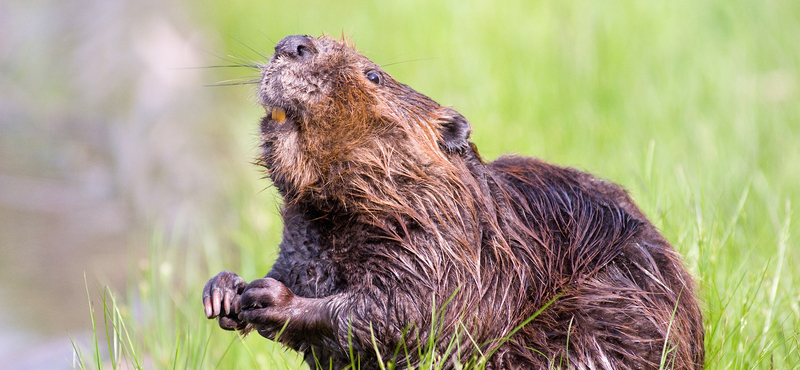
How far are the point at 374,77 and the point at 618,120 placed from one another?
10.1 ft

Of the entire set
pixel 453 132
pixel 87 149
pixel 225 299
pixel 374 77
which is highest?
pixel 87 149

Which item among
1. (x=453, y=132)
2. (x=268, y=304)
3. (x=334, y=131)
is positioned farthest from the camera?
(x=453, y=132)

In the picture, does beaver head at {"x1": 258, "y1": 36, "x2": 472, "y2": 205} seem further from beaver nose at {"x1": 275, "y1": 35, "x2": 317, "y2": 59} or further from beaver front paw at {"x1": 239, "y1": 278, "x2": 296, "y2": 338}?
beaver front paw at {"x1": 239, "y1": 278, "x2": 296, "y2": 338}

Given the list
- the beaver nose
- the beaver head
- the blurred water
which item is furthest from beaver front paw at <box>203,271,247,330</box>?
the blurred water

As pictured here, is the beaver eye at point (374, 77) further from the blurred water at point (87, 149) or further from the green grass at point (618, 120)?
the blurred water at point (87, 149)

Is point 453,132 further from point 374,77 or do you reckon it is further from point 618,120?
point 618,120

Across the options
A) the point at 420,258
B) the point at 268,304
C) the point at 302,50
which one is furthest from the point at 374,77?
the point at 268,304

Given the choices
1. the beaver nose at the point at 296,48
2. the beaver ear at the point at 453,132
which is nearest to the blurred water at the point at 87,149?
the beaver nose at the point at 296,48

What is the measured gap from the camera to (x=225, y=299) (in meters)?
2.47

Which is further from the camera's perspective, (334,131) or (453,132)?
(453,132)

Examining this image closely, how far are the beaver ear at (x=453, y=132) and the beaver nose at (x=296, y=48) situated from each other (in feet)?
1.49

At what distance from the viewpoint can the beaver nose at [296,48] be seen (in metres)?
2.51

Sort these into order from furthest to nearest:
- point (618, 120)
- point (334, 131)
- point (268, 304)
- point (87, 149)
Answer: point (87, 149), point (618, 120), point (334, 131), point (268, 304)

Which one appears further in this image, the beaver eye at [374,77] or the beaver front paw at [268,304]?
the beaver eye at [374,77]
